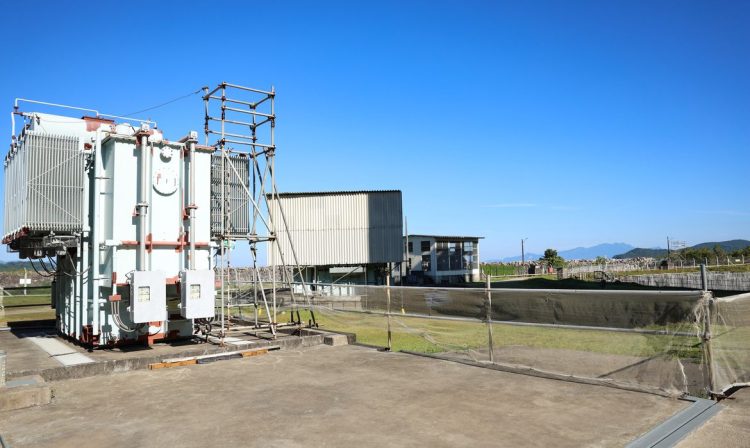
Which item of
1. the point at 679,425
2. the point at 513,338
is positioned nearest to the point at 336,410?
the point at 679,425

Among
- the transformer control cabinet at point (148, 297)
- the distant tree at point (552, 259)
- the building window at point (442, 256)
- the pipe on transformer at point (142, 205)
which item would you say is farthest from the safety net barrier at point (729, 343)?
the distant tree at point (552, 259)

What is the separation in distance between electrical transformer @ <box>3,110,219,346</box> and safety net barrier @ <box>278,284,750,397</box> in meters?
5.08

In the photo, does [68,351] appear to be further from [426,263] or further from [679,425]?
[426,263]

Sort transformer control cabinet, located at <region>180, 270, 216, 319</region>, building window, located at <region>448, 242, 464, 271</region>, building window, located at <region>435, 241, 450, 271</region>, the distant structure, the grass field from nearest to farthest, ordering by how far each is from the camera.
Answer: the grass field → transformer control cabinet, located at <region>180, 270, 216, 319</region> → the distant structure → building window, located at <region>435, 241, 450, 271</region> → building window, located at <region>448, 242, 464, 271</region>

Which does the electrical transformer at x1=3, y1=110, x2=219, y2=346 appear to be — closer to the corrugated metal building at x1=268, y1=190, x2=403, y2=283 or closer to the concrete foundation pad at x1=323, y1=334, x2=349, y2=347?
the concrete foundation pad at x1=323, y1=334, x2=349, y2=347

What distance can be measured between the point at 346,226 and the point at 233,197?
2037cm

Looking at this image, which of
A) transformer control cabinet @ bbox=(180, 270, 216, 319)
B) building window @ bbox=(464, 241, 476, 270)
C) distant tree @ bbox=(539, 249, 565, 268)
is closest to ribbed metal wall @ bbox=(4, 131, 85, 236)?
transformer control cabinet @ bbox=(180, 270, 216, 319)

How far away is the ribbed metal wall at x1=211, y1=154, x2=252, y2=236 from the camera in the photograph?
47.7ft

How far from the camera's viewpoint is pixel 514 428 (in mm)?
5906

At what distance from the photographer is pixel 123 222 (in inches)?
454

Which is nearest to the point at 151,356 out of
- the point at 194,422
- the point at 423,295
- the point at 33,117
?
the point at 194,422

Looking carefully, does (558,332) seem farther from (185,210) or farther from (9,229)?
(9,229)

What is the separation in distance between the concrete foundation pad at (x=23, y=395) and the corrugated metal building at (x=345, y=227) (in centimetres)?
2710

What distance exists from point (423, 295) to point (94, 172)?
26.6 feet
